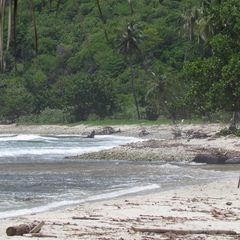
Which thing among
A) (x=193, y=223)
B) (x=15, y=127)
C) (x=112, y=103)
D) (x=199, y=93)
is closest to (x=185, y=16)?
(x=112, y=103)

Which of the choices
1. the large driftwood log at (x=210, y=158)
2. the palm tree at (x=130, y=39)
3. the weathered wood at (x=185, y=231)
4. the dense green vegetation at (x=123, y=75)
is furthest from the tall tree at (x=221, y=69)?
the palm tree at (x=130, y=39)

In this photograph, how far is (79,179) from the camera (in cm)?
1962

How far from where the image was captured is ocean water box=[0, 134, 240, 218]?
14.6 meters

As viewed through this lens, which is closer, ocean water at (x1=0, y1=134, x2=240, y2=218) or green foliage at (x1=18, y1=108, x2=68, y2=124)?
ocean water at (x1=0, y1=134, x2=240, y2=218)

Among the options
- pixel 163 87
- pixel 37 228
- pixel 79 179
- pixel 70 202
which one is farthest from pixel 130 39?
pixel 37 228

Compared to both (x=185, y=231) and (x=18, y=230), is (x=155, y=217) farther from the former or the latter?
(x=18, y=230)

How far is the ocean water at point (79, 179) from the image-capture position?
14.6m

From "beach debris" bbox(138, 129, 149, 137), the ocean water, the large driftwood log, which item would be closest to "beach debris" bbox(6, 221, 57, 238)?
the ocean water

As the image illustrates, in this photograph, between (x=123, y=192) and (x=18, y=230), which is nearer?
(x=18, y=230)

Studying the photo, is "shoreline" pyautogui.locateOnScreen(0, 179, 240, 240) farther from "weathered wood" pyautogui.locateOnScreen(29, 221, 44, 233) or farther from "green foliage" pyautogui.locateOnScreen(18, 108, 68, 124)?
"green foliage" pyautogui.locateOnScreen(18, 108, 68, 124)

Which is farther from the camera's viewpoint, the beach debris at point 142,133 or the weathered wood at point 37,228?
the beach debris at point 142,133

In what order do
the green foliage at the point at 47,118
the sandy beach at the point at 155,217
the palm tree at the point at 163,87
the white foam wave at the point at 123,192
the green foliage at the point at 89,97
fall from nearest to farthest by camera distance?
the sandy beach at the point at 155,217
the white foam wave at the point at 123,192
the palm tree at the point at 163,87
the green foliage at the point at 89,97
the green foliage at the point at 47,118

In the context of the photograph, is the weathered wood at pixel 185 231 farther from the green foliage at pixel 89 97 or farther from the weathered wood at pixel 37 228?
the green foliage at pixel 89 97

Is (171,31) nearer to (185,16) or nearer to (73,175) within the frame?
(185,16)
